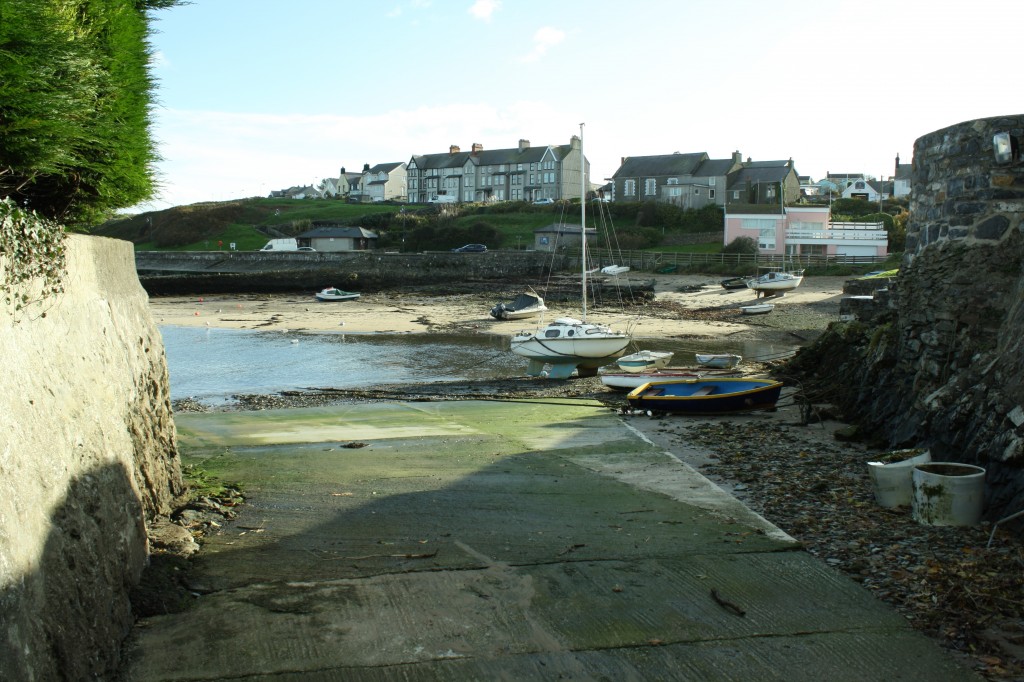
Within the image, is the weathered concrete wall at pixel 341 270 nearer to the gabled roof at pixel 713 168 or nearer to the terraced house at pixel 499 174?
the gabled roof at pixel 713 168

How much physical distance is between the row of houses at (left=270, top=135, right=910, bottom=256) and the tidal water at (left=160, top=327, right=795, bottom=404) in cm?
863

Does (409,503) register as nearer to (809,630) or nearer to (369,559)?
(369,559)

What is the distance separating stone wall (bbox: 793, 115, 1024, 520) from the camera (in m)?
9.34

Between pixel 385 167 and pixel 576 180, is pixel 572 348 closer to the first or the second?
pixel 576 180

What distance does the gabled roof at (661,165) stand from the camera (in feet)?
278

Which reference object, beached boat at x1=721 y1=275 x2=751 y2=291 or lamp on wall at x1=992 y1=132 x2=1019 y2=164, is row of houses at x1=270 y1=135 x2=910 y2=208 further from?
lamp on wall at x1=992 y1=132 x2=1019 y2=164

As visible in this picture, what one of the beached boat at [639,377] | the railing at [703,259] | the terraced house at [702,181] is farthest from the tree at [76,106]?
the terraced house at [702,181]

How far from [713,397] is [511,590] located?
1047 centimetres

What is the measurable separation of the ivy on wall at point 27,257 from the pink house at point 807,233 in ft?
191

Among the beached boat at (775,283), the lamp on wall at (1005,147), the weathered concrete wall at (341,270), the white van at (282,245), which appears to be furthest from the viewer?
the white van at (282,245)

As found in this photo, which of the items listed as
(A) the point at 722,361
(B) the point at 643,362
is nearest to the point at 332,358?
(B) the point at 643,362

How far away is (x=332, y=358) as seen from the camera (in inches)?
1216

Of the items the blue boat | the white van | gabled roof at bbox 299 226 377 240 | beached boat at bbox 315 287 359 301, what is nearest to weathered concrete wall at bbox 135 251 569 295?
the white van

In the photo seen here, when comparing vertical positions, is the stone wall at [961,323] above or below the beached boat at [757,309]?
above
